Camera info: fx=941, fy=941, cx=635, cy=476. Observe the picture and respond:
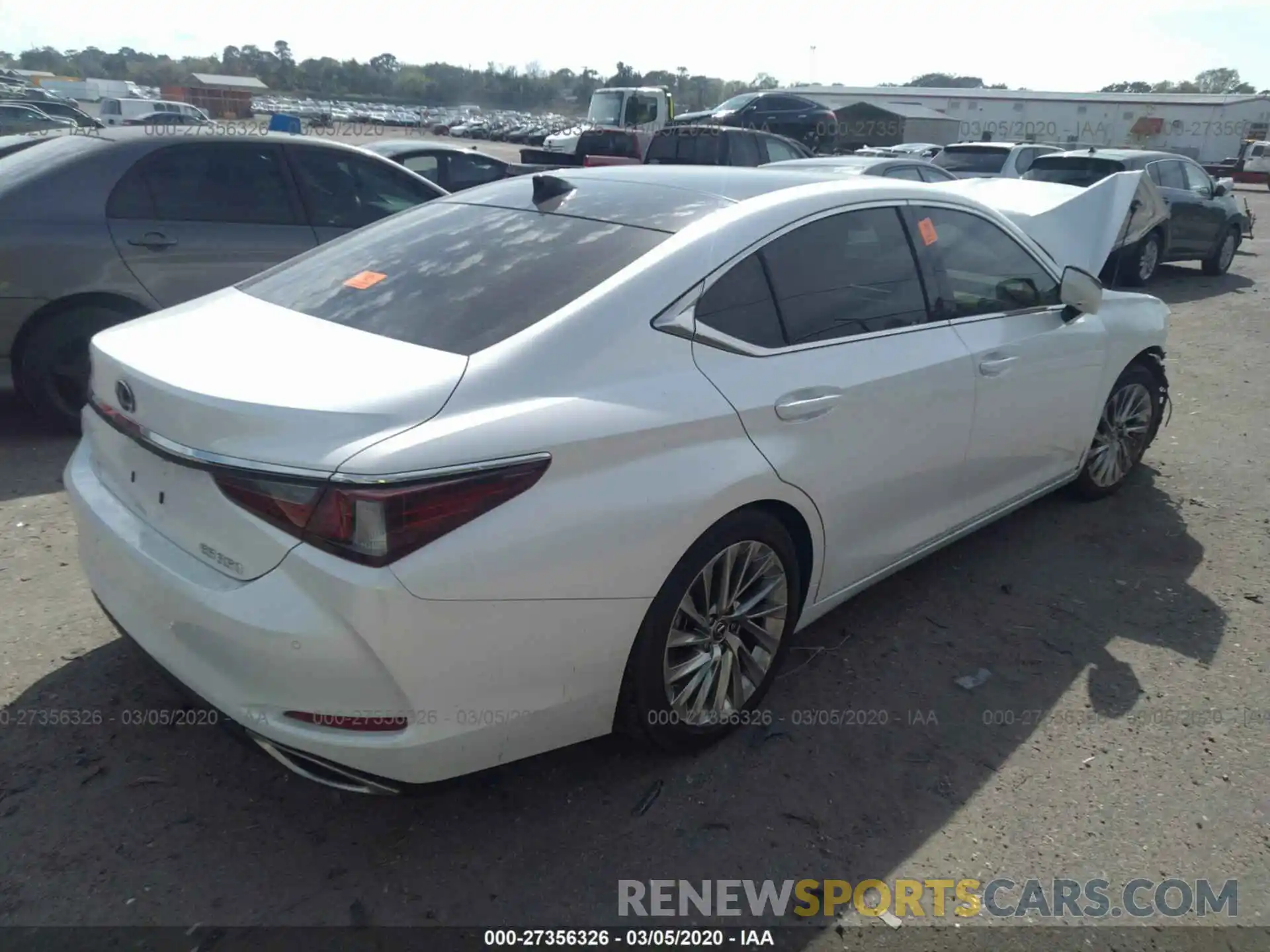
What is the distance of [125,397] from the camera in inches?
97.6

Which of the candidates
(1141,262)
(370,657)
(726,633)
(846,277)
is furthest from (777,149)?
(370,657)

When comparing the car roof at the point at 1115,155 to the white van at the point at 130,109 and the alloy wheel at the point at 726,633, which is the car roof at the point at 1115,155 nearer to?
the alloy wheel at the point at 726,633

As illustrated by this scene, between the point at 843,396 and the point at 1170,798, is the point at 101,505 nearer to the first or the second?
the point at 843,396

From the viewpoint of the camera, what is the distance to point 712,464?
2.57 m

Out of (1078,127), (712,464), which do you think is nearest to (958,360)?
(712,464)

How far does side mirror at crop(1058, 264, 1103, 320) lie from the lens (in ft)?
13.5

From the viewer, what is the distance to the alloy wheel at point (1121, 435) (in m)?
4.75

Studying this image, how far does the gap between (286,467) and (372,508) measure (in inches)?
9.0

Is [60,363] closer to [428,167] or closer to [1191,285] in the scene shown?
[428,167]

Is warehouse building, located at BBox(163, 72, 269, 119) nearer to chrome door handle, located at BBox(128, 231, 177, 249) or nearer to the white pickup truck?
the white pickup truck

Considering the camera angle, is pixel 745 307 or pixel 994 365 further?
pixel 994 365

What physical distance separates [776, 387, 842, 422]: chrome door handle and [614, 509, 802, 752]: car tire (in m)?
0.31

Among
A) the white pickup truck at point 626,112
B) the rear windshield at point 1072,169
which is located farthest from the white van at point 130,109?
the rear windshield at point 1072,169

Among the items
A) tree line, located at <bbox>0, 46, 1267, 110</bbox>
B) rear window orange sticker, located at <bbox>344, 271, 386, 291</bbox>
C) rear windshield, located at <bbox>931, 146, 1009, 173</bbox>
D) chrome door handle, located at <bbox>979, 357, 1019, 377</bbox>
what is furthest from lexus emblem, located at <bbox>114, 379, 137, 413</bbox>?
tree line, located at <bbox>0, 46, 1267, 110</bbox>
